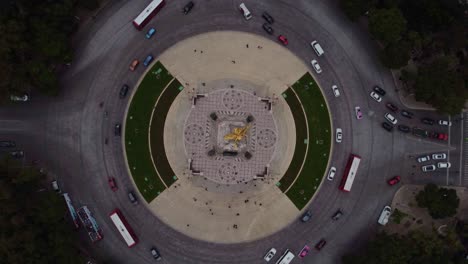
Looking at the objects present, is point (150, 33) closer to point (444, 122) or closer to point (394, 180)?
point (394, 180)

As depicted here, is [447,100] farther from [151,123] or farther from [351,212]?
[151,123]

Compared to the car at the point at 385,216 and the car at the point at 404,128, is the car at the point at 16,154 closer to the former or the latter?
the car at the point at 385,216

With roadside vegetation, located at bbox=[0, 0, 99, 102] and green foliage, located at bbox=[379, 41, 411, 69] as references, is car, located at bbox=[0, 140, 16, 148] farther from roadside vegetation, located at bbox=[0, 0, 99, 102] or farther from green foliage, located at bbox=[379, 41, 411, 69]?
green foliage, located at bbox=[379, 41, 411, 69]

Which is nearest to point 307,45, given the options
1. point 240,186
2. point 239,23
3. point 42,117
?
point 239,23

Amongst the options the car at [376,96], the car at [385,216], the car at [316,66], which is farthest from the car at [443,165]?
the car at [316,66]

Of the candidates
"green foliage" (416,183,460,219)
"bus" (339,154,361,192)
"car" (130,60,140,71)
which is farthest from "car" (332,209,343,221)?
"car" (130,60,140,71)

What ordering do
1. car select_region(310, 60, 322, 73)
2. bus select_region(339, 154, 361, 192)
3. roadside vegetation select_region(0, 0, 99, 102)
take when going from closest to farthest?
1. roadside vegetation select_region(0, 0, 99, 102)
2. bus select_region(339, 154, 361, 192)
3. car select_region(310, 60, 322, 73)
